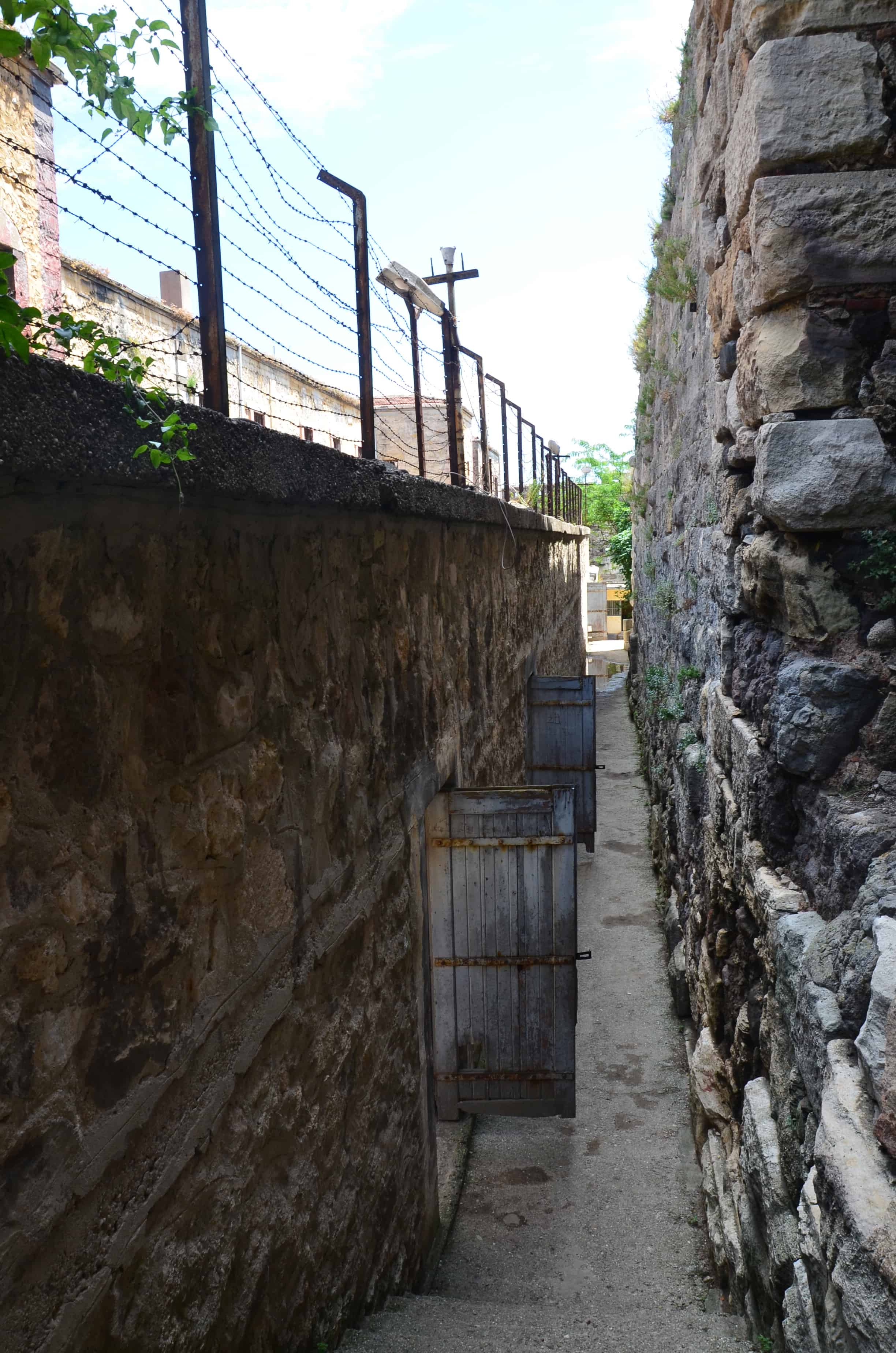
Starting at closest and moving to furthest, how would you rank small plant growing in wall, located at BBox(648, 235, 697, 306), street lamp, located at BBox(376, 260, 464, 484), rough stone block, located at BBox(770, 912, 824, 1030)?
rough stone block, located at BBox(770, 912, 824, 1030) → street lamp, located at BBox(376, 260, 464, 484) → small plant growing in wall, located at BBox(648, 235, 697, 306)

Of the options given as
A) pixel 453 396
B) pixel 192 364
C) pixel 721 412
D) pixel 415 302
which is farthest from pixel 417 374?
pixel 192 364

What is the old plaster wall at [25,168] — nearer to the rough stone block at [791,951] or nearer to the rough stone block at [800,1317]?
the rough stone block at [791,951]

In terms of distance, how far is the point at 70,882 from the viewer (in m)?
1.40

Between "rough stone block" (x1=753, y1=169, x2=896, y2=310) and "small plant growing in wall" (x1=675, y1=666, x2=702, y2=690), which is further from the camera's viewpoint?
"small plant growing in wall" (x1=675, y1=666, x2=702, y2=690)

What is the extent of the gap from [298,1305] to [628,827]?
6267 millimetres

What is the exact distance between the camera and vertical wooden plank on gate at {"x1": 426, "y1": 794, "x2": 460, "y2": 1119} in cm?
372

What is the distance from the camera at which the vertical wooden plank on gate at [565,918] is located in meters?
3.69

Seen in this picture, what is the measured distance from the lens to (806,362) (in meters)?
2.55

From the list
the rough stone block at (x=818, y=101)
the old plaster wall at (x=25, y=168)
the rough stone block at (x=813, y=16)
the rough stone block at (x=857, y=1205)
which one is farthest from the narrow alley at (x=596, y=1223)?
the old plaster wall at (x=25, y=168)

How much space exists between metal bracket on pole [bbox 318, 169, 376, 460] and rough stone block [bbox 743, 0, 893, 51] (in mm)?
1182

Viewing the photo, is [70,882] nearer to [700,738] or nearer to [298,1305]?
[298,1305]

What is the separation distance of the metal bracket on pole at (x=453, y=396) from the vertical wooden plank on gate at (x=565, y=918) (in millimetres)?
1989

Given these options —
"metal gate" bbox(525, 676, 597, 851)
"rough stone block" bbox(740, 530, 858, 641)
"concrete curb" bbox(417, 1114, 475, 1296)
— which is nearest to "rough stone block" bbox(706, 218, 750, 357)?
"rough stone block" bbox(740, 530, 858, 641)

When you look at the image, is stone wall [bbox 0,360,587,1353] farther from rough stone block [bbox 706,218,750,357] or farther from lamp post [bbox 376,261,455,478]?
rough stone block [bbox 706,218,750,357]
